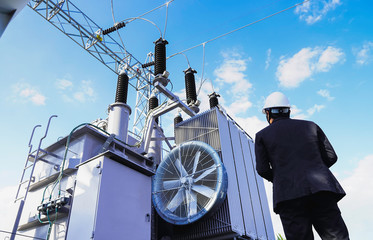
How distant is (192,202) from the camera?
7.80 m

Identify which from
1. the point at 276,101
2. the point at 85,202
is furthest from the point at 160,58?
the point at 276,101

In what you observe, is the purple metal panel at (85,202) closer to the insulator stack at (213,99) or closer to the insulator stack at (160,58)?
the insulator stack at (160,58)

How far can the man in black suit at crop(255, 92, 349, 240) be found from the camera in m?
2.21

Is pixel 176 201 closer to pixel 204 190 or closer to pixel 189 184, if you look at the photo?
pixel 189 184

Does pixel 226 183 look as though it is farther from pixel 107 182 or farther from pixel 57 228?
pixel 57 228

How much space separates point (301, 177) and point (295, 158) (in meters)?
0.18

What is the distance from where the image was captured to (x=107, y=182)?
6.54 metres

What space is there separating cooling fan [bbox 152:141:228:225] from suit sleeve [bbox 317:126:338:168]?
5.27 metres

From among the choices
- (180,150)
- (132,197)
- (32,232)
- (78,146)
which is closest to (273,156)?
(132,197)

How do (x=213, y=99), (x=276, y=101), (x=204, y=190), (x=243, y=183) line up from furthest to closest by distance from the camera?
(x=213, y=99)
(x=243, y=183)
(x=204, y=190)
(x=276, y=101)

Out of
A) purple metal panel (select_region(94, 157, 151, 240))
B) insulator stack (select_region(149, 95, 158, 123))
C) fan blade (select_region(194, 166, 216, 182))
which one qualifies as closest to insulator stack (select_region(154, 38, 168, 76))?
insulator stack (select_region(149, 95, 158, 123))

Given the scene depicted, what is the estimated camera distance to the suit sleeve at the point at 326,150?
2492 mm

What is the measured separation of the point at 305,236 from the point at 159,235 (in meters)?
6.88

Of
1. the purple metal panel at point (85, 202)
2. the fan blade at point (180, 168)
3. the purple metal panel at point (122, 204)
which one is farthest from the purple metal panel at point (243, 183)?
the purple metal panel at point (85, 202)
